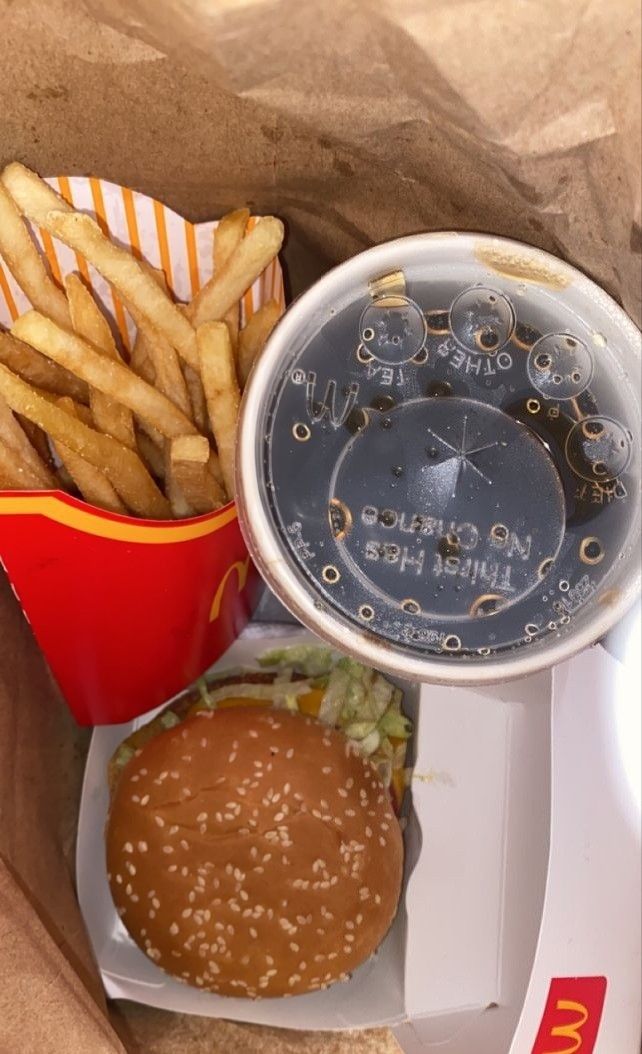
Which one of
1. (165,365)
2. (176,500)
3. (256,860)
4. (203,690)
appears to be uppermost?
(165,365)

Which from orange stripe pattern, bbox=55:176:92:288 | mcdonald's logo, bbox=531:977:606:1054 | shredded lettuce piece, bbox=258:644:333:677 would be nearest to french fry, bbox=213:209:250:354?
orange stripe pattern, bbox=55:176:92:288

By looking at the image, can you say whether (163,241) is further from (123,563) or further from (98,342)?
(123,563)

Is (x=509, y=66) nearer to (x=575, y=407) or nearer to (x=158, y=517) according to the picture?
(x=575, y=407)

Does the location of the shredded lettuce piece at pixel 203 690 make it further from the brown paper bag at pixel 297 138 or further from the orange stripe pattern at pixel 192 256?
the orange stripe pattern at pixel 192 256

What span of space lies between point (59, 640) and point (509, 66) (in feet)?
4.20

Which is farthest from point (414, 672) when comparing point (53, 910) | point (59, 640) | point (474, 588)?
point (53, 910)

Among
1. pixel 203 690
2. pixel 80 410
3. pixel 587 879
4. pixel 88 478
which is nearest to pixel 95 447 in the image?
pixel 88 478

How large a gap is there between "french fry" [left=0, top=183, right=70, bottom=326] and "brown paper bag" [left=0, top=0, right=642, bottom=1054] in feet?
0.54

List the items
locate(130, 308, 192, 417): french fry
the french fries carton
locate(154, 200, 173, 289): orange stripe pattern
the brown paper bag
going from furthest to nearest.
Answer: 1. locate(154, 200, 173, 289): orange stripe pattern
2. locate(130, 308, 192, 417): french fry
3. the french fries carton
4. the brown paper bag

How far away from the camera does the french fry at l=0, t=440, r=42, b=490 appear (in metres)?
1.50

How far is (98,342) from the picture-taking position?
5.18ft

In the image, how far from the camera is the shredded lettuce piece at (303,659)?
7.11ft

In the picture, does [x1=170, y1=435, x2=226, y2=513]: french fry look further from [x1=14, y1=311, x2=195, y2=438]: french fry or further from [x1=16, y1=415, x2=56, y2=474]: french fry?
[x1=16, y1=415, x2=56, y2=474]: french fry

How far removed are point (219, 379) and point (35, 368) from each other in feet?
1.35
